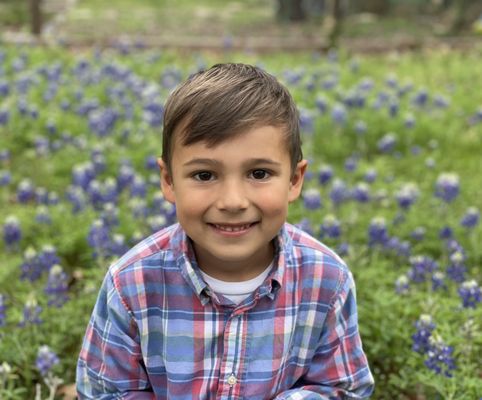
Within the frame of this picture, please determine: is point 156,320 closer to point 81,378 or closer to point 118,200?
point 81,378

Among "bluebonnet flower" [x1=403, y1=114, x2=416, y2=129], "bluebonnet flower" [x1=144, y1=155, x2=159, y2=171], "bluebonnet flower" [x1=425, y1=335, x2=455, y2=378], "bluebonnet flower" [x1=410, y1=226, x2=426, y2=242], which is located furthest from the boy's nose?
"bluebonnet flower" [x1=403, y1=114, x2=416, y2=129]

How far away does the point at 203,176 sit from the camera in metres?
1.93

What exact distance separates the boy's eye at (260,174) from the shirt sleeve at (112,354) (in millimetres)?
553

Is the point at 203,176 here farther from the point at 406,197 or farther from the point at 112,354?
the point at 406,197

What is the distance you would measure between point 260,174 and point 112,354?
2.36ft

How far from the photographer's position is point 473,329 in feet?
9.30

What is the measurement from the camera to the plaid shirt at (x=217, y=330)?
6.87 feet

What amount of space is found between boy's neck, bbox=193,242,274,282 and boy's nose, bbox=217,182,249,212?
0.87 feet

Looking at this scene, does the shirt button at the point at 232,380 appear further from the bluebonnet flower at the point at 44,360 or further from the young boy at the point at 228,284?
the bluebonnet flower at the point at 44,360

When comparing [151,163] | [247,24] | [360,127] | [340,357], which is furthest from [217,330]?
[247,24]

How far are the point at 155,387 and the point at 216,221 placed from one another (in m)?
0.62

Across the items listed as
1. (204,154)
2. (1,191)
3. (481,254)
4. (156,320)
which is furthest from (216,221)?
(1,191)

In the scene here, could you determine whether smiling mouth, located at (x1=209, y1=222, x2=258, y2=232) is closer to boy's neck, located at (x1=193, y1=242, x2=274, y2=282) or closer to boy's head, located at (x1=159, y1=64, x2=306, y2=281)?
boy's head, located at (x1=159, y1=64, x2=306, y2=281)

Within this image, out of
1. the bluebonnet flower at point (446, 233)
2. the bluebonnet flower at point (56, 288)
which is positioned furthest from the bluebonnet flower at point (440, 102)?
the bluebonnet flower at point (56, 288)
